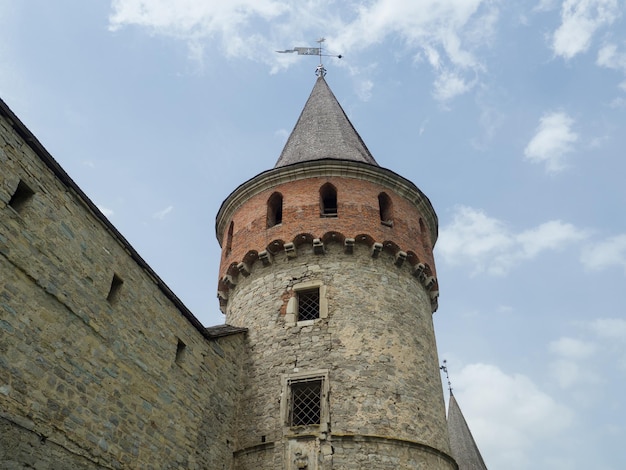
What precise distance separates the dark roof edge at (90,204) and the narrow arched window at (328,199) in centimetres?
437

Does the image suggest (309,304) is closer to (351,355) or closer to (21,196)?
(351,355)

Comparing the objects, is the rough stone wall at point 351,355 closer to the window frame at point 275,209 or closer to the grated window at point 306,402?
the grated window at point 306,402

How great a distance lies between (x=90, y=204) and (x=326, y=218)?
19.5 ft

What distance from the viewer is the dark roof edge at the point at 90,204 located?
7.44m

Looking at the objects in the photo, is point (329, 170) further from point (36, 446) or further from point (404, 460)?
point (36, 446)

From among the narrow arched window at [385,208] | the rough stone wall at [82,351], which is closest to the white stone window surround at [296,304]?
the rough stone wall at [82,351]

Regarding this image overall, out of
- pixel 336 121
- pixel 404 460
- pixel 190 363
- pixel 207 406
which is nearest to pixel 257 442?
pixel 207 406

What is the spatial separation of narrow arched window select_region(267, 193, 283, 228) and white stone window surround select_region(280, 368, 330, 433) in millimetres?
4149

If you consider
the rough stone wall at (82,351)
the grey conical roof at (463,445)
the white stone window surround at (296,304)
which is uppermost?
the grey conical roof at (463,445)

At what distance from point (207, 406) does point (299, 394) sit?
5.94 ft

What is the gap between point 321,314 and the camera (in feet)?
39.0

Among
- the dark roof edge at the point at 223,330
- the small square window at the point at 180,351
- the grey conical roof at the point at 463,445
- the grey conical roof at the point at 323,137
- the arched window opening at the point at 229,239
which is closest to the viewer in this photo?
the small square window at the point at 180,351

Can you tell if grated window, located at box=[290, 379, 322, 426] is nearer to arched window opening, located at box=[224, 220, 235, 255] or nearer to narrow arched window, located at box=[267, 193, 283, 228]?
narrow arched window, located at box=[267, 193, 283, 228]

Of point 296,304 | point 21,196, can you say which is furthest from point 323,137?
point 21,196
